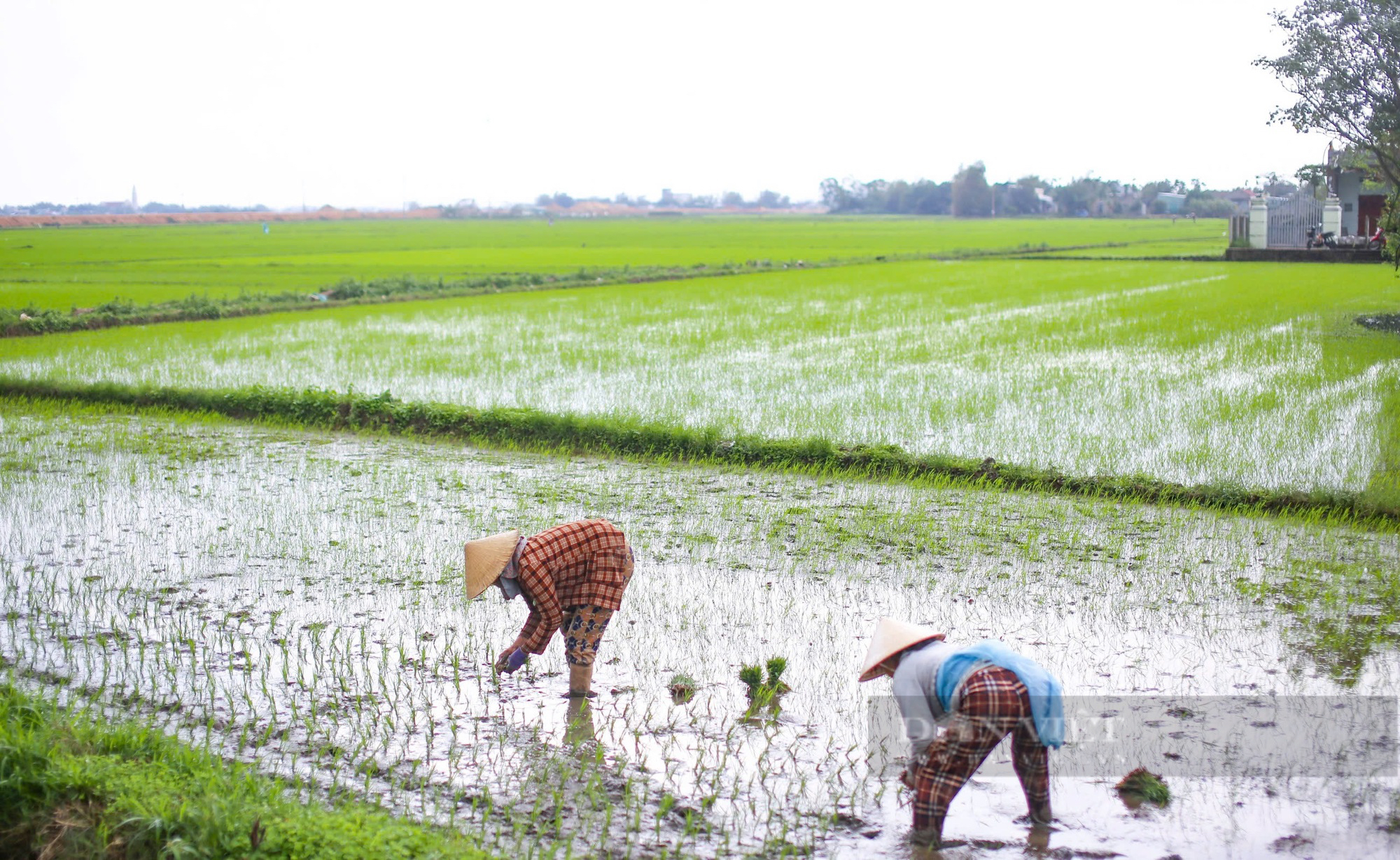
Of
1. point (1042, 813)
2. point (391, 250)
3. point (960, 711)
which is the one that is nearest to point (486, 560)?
point (960, 711)

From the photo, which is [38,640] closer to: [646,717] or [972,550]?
[646,717]

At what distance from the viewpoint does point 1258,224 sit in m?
27.5

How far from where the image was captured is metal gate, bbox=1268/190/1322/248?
27812 mm

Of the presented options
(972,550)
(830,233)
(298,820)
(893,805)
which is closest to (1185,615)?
(972,550)

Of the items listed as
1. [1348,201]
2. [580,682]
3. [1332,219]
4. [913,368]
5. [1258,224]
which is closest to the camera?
[580,682]

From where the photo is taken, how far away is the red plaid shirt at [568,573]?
3.29 metres

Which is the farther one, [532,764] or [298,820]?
[532,764]

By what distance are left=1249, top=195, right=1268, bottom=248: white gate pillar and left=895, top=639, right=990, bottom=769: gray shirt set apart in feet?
92.7

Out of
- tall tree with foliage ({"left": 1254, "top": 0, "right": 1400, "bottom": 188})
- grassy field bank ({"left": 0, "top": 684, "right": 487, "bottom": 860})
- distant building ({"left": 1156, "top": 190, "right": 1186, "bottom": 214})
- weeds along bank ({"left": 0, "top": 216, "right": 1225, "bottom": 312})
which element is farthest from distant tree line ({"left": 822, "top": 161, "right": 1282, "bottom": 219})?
grassy field bank ({"left": 0, "top": 684, "right": 487, "bottom": 860})

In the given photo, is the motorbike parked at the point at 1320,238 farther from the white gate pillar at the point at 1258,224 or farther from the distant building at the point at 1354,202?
the white gate pillar at the point at 1258,224

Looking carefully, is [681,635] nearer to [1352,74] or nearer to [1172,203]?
[1352,74]

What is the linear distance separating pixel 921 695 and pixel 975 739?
0.17 m

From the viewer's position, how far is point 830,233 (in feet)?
188

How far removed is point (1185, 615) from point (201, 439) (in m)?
6.91
